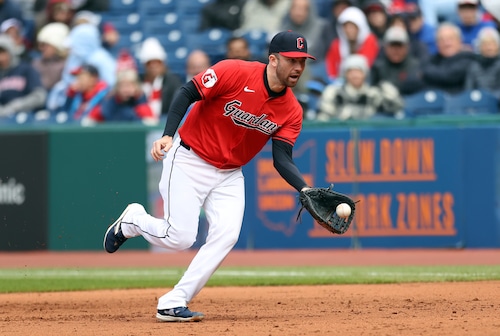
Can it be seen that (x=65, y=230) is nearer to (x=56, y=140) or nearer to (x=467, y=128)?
(x=56, y=140)

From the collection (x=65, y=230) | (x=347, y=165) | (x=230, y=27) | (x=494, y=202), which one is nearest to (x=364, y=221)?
(x=347, y=165)

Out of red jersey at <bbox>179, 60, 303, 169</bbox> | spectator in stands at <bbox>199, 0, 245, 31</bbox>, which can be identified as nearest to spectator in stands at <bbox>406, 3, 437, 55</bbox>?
spectator in stands at <bbox>199, 0, 245, 31</bbox>

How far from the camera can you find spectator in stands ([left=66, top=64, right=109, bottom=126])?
14.7 meters

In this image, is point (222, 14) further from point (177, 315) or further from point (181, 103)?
point (177, 315)

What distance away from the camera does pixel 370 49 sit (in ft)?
47.0

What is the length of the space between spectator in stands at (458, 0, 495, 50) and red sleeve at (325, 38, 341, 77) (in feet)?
5.78

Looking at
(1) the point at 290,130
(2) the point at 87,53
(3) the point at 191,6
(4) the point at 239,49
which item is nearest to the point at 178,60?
(3) the point at 191,6

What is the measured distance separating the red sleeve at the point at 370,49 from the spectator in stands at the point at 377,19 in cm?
22

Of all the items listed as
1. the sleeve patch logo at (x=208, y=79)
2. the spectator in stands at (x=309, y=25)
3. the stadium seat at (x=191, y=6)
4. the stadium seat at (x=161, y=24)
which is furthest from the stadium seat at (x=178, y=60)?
the sleeve patch logo at (x=208, y=79)

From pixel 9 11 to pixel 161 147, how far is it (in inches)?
480

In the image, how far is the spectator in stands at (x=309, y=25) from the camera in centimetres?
1488

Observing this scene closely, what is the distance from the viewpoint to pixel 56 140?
44.1 ft

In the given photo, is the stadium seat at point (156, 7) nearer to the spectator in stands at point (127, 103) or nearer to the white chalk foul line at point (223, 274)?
the spectator in stands at point (127, 103)

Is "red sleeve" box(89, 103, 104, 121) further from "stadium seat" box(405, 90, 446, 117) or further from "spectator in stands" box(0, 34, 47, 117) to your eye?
"stadium seat" box(405, 90, 446, 117)
